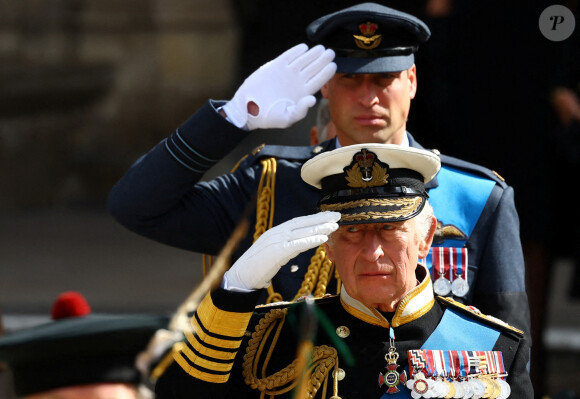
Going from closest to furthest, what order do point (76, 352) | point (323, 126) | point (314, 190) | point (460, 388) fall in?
1. point (76, 352)
2. point (460, 388)
3. point (314, 190)
4. point (323, 126)

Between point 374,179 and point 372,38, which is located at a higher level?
point 372,38

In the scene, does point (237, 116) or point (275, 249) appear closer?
point (275, 249)

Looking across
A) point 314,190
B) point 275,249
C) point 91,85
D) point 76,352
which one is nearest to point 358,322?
point 275,249

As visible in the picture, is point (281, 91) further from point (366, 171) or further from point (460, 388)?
point (460, 388)

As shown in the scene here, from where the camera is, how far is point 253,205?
3.94 m

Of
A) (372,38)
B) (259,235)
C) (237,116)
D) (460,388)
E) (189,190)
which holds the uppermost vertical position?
(372,38)

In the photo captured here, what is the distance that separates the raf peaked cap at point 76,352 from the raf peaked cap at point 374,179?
797 millimetres

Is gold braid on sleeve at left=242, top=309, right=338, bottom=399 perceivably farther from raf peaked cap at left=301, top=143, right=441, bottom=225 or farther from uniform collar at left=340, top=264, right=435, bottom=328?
raf peaked cap at left=301, top=143, right=441, bottom=225

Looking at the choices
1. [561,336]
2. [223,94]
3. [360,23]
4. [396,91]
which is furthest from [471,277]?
[223,94]

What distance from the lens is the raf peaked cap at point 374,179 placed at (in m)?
3.23

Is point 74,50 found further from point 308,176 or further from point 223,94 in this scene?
point 308,176

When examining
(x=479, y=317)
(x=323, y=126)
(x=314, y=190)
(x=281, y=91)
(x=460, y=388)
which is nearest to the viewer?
(x=460, y=388)

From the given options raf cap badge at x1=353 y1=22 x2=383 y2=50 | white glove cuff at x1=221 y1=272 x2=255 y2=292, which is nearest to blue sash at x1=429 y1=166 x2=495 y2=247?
raf cap badge at x1=353 y1=22 x2=383 y2=50

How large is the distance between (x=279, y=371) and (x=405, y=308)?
0.36m
